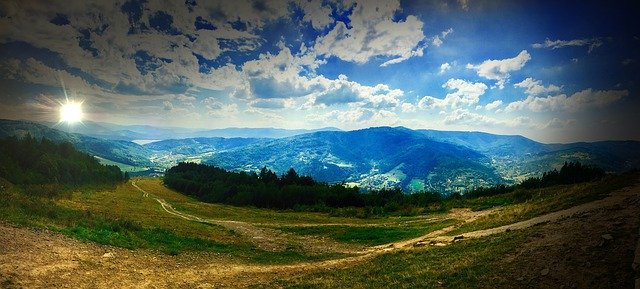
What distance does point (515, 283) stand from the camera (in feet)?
43.0

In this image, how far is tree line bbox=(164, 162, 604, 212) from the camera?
89.1m

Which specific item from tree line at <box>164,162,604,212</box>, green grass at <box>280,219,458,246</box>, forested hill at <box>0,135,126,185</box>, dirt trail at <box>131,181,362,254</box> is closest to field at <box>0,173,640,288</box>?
dirt trail at <box>131,181,362,254</box>

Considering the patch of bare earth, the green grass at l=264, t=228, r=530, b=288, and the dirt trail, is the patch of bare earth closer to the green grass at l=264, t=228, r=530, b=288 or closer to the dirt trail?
the green grass at l=264, t=228, r=530, b=288

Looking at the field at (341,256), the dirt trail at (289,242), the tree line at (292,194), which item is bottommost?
the tree line at (292,194)

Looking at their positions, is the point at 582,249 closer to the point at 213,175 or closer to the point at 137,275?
the point at 137,275

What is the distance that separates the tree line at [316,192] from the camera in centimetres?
8912

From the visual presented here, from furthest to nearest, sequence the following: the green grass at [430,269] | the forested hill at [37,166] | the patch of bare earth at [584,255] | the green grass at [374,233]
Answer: the forested hill at [37,166] < the green grass at [374,233] < the green grass at [430,269] < the patch of bare earth at [584,255]

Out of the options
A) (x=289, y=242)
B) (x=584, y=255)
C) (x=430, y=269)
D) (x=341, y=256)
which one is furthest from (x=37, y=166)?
(x=584, y=255)

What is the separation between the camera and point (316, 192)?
11456 centimetres

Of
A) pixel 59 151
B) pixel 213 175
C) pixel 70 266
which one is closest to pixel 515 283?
pixel 70 266

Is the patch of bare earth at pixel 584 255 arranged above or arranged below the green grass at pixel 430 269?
above

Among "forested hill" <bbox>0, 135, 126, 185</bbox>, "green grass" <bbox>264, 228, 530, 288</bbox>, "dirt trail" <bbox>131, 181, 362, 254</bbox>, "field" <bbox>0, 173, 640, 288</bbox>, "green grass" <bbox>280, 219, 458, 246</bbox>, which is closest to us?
"field" <bbox>0, 173, 640, 288</bbox>

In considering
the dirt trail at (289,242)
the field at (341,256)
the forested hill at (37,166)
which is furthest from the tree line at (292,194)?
the field at (341,256)

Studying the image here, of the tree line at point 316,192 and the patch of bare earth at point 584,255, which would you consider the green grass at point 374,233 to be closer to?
the patch of bare earth at point 584,255
